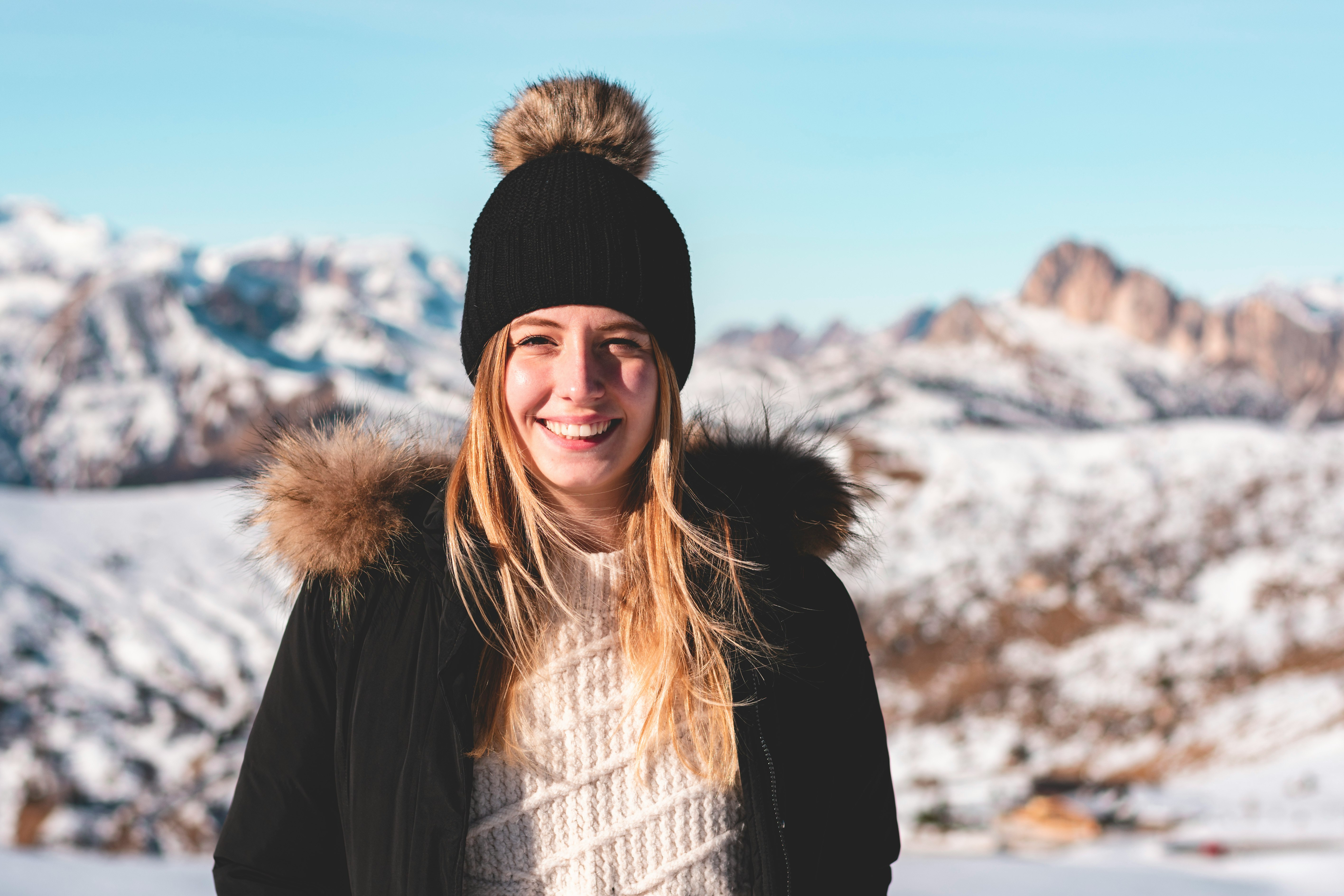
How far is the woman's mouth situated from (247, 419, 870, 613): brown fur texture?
27cm

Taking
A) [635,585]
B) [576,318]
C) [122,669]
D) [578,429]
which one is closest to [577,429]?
[578,429]

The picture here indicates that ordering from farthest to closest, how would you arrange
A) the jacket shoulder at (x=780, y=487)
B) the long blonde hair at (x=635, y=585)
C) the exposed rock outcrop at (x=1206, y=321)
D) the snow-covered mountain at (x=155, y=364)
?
the exposed rock outcrop at (x=1206, y=321) → the snow-covered mountain at (x=155, y=364) → the jacket shoulder at (x=780, y=487) → the long blonde hair at (x=635, y=585)

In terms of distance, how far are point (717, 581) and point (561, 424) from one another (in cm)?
46

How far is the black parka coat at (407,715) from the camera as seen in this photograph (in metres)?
1.58

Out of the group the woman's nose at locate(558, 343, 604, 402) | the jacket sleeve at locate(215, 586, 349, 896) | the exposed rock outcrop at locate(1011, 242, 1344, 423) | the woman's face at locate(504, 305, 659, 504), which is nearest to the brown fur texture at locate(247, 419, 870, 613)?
the jacket sleeve at locate(215, 586, 349, 896)

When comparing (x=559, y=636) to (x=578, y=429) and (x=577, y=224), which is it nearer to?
(x=578, y=429)

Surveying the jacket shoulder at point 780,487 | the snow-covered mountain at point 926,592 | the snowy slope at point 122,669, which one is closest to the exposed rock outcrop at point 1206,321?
the snow-covered mountain at point 926,592

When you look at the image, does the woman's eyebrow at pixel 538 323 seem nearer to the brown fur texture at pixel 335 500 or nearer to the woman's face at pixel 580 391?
the woman's face at pixel 580 391

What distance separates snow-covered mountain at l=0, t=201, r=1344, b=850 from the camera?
847cm

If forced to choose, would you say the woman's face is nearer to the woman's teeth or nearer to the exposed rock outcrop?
the woman's teeth

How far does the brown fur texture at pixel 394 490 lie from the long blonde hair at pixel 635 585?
4.4 inches

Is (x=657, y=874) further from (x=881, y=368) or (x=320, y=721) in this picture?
(x=881, y=368)

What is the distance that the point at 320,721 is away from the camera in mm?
1637

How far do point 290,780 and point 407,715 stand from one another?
24 centimetres
